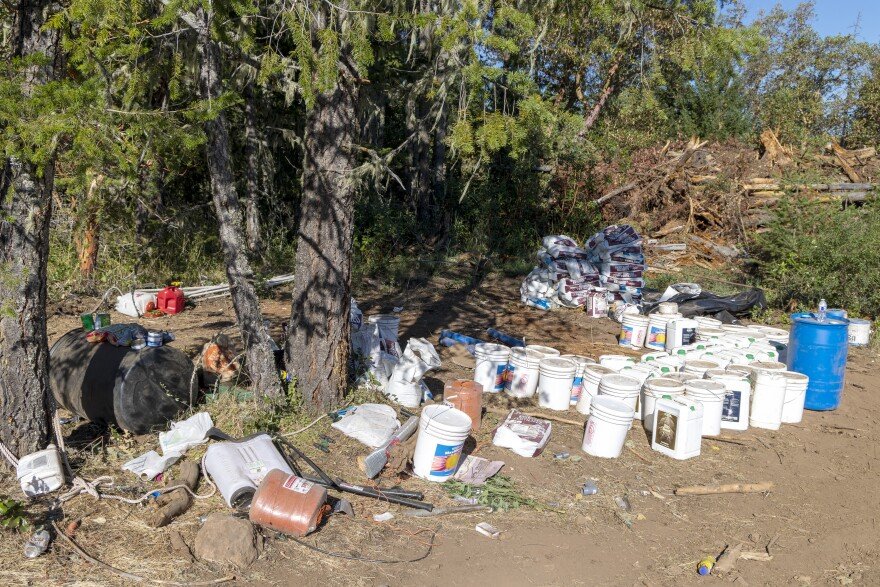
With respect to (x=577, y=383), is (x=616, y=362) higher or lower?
higher

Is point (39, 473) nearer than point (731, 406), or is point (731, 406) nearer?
point (39, 473)

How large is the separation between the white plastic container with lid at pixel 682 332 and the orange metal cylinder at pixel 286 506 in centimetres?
459

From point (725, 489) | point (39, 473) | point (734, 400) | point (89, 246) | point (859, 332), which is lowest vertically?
point (725, 489)

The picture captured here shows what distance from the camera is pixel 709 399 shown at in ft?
17.3

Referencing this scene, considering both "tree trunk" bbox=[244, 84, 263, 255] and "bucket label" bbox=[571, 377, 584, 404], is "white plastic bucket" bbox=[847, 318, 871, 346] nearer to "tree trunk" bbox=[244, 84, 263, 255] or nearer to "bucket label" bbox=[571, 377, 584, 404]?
"bucket label" bbox=[571, 377, 584, 404]

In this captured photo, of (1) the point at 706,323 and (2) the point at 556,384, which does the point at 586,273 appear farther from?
(2) the point at 556,384

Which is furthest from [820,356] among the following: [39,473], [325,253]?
[39,473]

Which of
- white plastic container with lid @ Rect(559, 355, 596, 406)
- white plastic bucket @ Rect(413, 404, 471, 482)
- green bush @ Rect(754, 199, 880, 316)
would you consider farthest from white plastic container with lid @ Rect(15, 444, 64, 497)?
green bush @ Rect(754, 199, 880, 316)

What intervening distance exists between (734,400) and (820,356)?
1.10 metres

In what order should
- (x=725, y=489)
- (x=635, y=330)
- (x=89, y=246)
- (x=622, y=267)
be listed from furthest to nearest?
(x=622, y=267), (x=89, y=246), (x=635, y=330), (x=725, y=489)

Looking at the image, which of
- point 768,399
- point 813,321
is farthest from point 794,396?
point 813,321

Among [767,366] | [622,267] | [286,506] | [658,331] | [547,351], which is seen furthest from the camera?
[622,267]

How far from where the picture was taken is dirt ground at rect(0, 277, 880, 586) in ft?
11.2

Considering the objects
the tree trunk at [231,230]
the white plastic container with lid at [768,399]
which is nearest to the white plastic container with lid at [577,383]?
the white plastic container with lid at [768,399]
